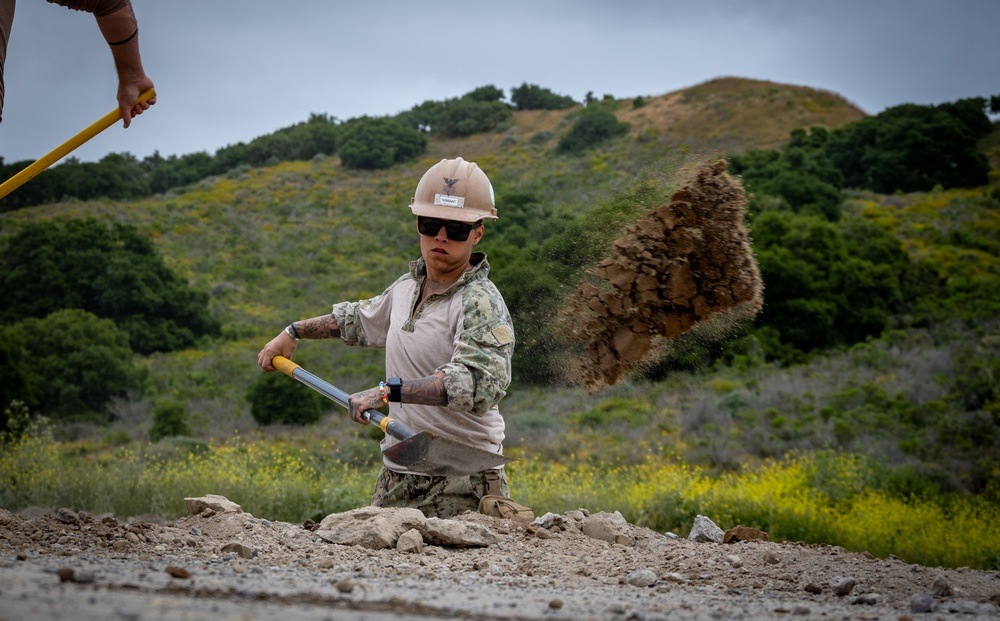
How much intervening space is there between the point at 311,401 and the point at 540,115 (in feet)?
119

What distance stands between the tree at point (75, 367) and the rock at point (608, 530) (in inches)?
679

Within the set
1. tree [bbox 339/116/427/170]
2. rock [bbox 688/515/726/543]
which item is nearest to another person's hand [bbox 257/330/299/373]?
rock [bbox 688/515/726/543]

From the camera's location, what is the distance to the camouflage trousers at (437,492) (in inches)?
191

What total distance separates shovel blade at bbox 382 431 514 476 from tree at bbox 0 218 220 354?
23500 mm

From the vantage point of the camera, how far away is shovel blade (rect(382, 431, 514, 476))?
4.44 metres

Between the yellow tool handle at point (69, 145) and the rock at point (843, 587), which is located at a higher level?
the yellow tool handle at point (69, 145)

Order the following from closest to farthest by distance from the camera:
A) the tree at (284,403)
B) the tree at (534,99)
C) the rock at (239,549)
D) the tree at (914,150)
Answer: the rock at (239,549) < the tree at (284,403) < the tree at (914,150) < the tree at (534,99)

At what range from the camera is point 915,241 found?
26.8m

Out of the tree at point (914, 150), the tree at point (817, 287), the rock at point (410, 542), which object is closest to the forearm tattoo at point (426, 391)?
the rock at point (410, 542)

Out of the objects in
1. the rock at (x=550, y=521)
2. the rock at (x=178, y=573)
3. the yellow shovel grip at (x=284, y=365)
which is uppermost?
the yellow shovel grip at (x=284, y=365)

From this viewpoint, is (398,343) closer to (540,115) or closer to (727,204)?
(727,204)

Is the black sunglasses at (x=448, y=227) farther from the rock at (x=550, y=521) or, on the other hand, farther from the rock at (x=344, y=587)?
the rock at (x=344, y=587)

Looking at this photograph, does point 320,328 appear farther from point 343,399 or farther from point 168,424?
point 168,424

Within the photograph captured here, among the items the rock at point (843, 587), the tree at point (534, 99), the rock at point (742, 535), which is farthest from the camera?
the tree at point (534, 99)
